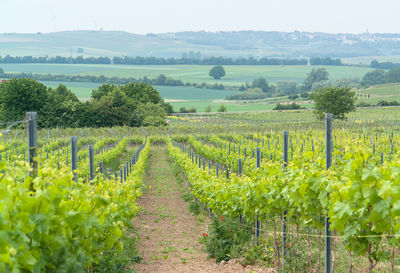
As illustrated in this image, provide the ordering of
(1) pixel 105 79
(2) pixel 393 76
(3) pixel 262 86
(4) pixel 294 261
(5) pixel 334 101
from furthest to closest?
(1) pixel 105 79 < (3) pixel 262 86 < (2) pixel 393 76 < (5) pixel 334 101 < (4) pixel 294 261

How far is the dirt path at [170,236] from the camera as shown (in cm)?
783

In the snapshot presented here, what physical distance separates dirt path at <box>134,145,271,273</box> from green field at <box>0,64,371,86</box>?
344 ft

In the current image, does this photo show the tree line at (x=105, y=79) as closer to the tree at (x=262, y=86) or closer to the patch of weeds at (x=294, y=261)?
the tree at (x=262, y=86)

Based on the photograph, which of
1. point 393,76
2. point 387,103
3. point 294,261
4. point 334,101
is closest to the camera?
point 294,261

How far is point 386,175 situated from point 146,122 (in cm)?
4519

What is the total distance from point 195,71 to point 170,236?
128641 millimetres

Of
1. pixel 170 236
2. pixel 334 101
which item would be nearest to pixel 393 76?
pixel 334 101

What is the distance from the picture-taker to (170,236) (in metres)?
10.2

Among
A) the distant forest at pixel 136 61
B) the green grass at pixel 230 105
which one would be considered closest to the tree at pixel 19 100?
the green grass at pixel 230 105

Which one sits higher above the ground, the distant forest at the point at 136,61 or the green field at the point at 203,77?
the distant forest at the point at 136,61

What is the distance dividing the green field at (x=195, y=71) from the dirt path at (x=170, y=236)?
344 feet

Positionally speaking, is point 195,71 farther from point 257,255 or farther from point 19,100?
point 257,255

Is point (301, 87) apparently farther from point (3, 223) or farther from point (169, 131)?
point (3, 223)

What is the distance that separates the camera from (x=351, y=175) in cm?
437
